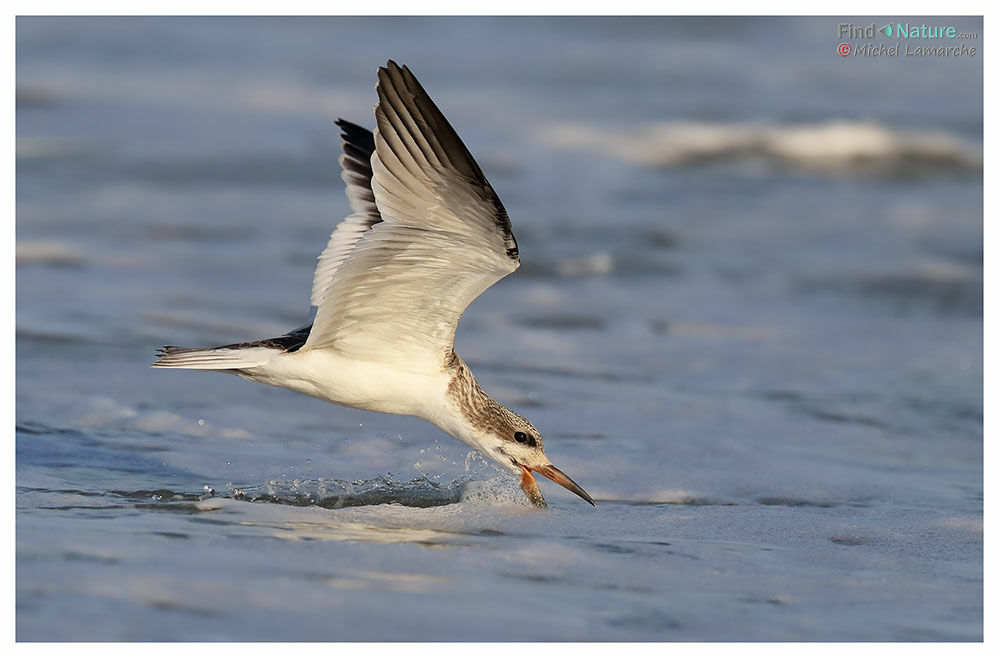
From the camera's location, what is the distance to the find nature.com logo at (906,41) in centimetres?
1700

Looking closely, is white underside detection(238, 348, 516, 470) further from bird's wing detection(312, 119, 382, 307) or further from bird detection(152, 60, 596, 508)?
bird's wing detection(312, 119, 382, 307)

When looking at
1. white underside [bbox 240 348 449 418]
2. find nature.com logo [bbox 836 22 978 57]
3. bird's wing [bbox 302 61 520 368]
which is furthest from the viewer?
find nature.com logo [bbox 836 22 978 57]

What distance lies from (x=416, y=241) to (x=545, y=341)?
13.8 ft

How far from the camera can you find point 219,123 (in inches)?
575

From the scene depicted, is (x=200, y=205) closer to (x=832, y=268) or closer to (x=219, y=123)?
(x=219, y=123)

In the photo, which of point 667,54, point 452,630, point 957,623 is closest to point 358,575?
point 452,630

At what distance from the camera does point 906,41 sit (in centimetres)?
1828

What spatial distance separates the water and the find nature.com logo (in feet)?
0.87

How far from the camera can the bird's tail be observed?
A: 209 inches

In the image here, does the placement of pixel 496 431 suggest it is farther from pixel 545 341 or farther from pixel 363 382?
pixel 545 341

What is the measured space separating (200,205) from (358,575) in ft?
27.4

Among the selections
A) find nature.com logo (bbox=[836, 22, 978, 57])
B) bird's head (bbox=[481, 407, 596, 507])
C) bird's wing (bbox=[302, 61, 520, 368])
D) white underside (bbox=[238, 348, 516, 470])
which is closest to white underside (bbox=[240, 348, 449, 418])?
white underside (bbox=[238, 348, 516, 470])

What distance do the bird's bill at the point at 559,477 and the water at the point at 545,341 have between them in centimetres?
11

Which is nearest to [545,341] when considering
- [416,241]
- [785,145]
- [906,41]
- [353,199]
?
[353,199]
